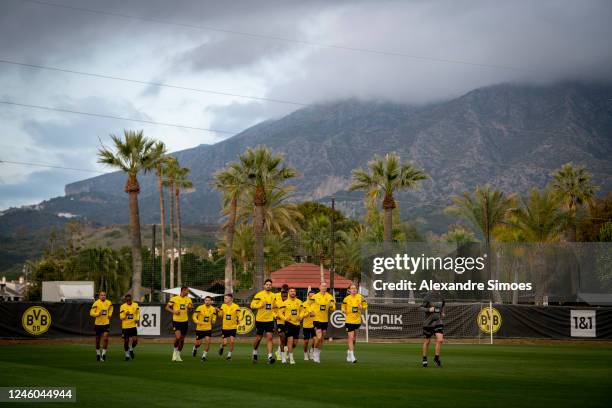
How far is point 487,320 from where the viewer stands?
43.6 m

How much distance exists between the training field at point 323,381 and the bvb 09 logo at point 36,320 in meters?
14.0

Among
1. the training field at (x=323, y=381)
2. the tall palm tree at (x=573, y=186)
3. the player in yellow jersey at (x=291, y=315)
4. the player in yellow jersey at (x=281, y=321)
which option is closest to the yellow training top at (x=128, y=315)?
the training field at (x=323, y=381)

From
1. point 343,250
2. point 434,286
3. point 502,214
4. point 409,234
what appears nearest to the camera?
point 434,286

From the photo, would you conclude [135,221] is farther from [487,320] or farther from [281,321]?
[281,321]

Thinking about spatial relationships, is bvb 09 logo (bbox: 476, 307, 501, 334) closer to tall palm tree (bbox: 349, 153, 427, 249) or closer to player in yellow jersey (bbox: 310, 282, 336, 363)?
player in yellow jersey (bbox: 310, 282, 336, 363)

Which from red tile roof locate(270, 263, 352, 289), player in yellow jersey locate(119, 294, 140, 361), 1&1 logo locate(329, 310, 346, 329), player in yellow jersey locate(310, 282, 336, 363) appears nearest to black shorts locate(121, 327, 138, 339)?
player in yellow jersey locate(119, 294, 140, 361)

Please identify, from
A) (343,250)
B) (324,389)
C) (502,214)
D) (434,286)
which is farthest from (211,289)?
(324,389)

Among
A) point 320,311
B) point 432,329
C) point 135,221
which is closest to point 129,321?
point 320,311

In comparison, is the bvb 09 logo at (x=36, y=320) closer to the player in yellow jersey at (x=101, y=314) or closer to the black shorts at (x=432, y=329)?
the player in yellow jersey at (x=101, y=314)

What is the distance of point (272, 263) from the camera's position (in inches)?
4321

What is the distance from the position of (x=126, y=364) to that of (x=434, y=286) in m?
28.3

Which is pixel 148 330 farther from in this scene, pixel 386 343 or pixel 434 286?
pixel 434 286

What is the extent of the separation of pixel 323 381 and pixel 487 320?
1057 inches

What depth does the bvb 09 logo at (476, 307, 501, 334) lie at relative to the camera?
43.5 meters
